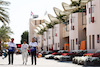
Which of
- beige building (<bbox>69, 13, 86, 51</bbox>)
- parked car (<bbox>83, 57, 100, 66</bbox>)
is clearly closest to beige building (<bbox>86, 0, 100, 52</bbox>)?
beige building (<bbox>69, 13, 86, 51</bbox>)

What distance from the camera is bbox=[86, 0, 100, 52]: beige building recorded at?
3253 centimetres

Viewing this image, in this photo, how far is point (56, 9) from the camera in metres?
69.1

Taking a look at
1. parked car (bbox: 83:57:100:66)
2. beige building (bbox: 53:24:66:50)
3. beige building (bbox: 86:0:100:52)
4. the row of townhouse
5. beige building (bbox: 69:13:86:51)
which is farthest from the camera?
beige building (bbox: 53:24:66:50)

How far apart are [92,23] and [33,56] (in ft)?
46.8

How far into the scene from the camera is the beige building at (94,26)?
32.5 metres

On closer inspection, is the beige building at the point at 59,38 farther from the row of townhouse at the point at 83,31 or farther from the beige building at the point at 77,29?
the beige building at the point at 77,29

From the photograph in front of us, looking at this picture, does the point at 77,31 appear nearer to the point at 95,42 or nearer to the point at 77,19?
the point at 77,19

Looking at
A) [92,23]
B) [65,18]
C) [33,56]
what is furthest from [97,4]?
[65,18]

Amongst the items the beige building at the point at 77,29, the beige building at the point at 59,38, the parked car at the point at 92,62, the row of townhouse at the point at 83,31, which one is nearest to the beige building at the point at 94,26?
the row of townhouse at the point at 83,31

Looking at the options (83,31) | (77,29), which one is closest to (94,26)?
(83,31)

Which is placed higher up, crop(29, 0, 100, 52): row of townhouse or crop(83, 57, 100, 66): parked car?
crop(29, 0, 100, 52): row of townhouse

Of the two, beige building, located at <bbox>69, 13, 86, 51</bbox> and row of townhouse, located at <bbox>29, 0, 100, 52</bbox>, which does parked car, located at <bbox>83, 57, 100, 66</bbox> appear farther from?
beige building, located at <bbox>69, 13, 86, 51</bbox>

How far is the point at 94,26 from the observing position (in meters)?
33.8

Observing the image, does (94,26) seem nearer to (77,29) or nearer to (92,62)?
(77,29)
